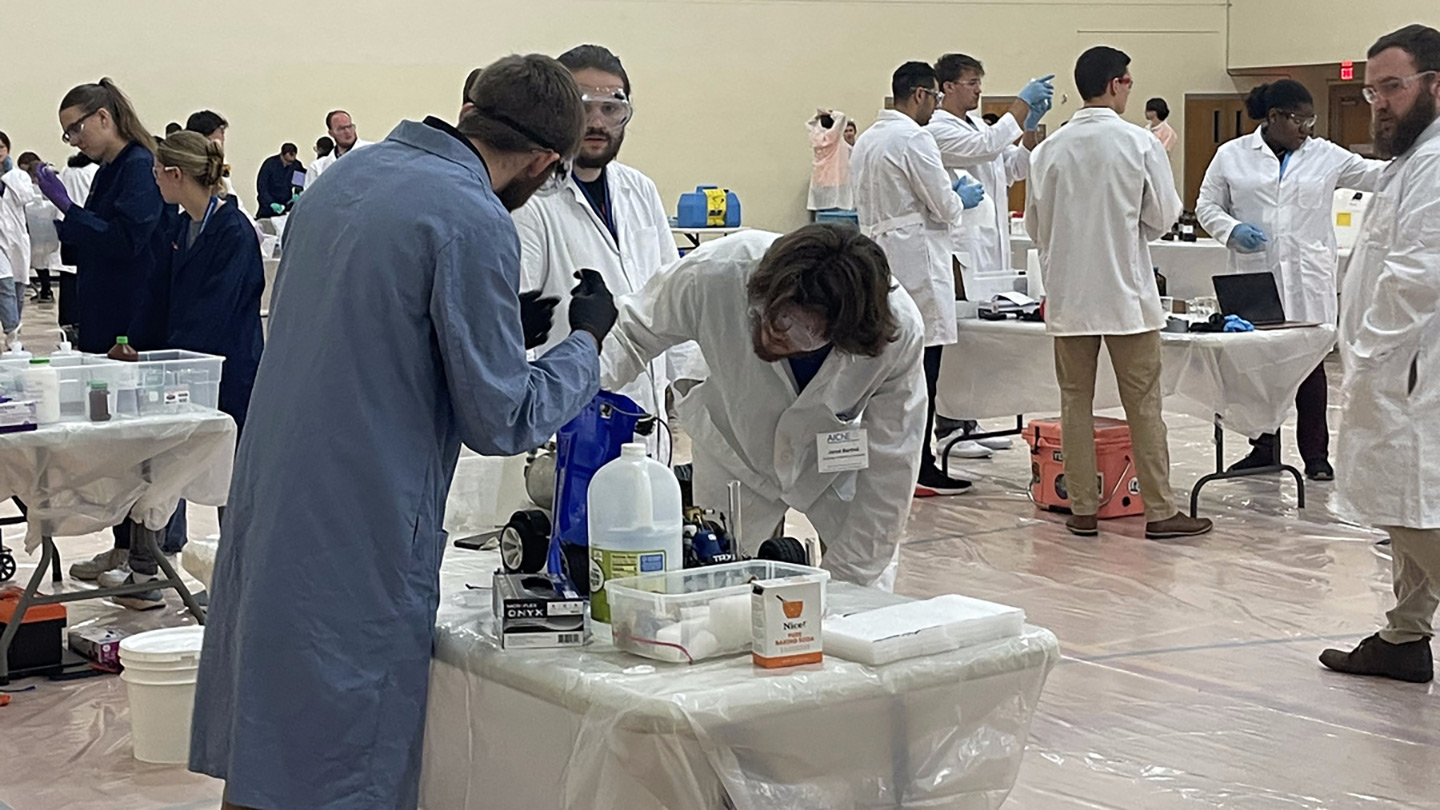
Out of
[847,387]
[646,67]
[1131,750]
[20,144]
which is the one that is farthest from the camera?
[646,67]

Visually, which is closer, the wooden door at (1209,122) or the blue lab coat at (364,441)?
the blue lab coat at (364,441)

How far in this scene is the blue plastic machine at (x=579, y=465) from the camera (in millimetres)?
2156

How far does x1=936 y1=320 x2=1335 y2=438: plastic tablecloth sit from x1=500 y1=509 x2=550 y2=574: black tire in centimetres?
366

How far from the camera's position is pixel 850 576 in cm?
278

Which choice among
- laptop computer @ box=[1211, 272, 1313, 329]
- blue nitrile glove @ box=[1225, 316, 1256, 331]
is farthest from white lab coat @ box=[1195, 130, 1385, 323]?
blue nitrile glove @ box=[1225, 316, 1256, 331]

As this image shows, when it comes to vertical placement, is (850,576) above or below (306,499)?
below

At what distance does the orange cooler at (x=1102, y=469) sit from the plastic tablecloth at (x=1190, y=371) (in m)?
0.10

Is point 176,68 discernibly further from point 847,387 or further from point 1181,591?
point 847,387

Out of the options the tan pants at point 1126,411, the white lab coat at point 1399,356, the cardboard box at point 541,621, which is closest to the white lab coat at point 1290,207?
the tan pants at point 1126,411

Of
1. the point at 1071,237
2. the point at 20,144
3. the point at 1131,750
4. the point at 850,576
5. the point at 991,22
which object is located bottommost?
the point at 1131,750

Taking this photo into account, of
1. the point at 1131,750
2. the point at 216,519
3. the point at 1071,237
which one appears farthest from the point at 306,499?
the point at 216,519

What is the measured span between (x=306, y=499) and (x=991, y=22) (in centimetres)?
1398

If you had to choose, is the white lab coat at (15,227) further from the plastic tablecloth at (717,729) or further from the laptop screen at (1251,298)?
the plastic tablecloth at (717,729)

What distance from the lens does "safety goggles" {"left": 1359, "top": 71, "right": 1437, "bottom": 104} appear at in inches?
138
